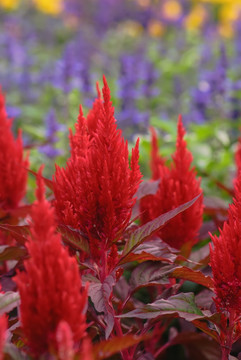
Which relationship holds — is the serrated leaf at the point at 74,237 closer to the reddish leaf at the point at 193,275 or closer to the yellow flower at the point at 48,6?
the reddish leaf at the point at 193,275

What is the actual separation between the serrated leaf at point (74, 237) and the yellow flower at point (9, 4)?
8138mm

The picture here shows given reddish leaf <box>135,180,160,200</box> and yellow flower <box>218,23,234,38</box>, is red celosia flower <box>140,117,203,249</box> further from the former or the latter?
yellow flower <box>218,23,234,38</box>

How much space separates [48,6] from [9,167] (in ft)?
26.7

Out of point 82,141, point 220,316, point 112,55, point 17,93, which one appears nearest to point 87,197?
point 82,141

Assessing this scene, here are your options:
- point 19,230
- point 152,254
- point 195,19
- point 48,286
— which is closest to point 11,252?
point 19,230

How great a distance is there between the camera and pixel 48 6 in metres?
9.30

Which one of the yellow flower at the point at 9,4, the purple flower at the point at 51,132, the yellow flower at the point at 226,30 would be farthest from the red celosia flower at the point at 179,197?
the yellow flower at the point at 9,4

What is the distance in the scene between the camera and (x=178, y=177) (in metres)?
1.57

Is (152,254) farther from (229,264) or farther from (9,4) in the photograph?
(9,4)

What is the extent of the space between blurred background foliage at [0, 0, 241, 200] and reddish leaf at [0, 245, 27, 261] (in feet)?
2.85

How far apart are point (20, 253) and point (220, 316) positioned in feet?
1.78

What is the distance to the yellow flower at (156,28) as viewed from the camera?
27.6 feet

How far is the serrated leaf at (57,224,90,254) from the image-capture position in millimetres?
1285

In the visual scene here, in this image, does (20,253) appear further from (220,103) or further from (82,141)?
(220,103)
